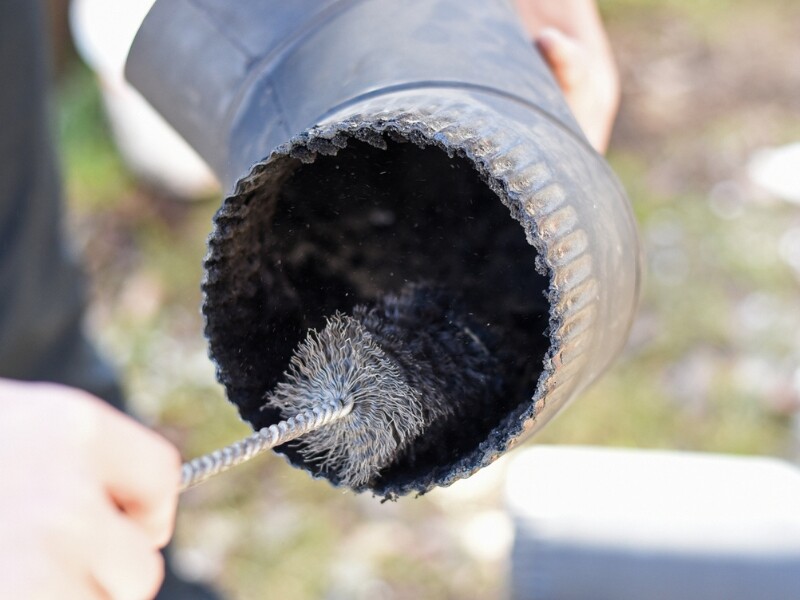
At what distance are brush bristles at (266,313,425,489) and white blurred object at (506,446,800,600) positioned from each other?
420 mm

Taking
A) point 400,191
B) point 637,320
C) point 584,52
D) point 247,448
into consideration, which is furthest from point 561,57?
point 637,320

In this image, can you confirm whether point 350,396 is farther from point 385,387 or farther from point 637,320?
point 637,320

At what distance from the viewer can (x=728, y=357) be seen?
1.85 meters

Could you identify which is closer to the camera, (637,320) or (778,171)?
(637,320)

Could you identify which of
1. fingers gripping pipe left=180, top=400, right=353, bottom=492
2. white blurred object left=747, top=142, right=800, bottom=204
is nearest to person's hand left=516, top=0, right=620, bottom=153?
fingers gripping pipe left=180, top=400, right=353, bottom=492

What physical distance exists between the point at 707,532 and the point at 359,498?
76 centimetres

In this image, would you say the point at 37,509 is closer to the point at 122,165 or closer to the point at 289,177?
the point at 289,177

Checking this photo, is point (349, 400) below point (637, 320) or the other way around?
the other way around

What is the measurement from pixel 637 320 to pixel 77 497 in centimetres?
156

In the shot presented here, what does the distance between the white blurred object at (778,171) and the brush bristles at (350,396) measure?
172 cm

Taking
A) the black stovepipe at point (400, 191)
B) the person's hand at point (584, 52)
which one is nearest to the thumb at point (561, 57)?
the person's hand at point (584, 52)

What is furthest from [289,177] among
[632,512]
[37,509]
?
[632,512]

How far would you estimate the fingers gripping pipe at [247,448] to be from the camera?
601 mm

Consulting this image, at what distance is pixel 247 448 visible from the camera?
23.6 inches
